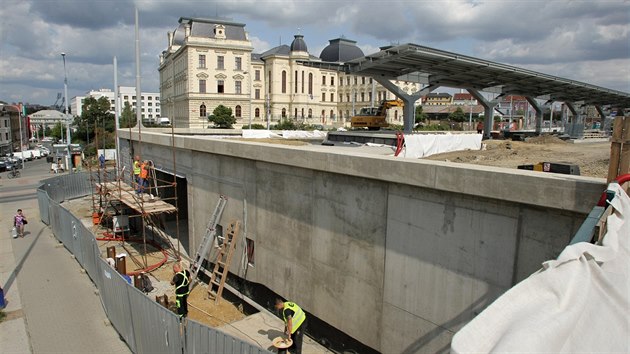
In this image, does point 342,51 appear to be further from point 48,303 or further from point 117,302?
point 117,302

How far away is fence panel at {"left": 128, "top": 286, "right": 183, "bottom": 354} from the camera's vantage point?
7.99m

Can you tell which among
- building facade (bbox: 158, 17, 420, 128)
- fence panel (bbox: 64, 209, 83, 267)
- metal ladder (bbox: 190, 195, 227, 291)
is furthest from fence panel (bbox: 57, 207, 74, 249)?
building facade (bbox: 158, 17, 420, 128)

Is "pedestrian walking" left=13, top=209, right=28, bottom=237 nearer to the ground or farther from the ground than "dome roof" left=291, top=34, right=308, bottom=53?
nearer to the ground

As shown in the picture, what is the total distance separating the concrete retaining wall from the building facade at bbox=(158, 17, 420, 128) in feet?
189

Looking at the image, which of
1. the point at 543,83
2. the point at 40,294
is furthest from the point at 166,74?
the point at 40,294

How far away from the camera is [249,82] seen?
75.1m

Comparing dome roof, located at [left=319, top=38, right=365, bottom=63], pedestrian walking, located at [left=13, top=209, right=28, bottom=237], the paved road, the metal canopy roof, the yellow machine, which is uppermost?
dome roof, located at [left=319, top=38, right=365, bottom=63]

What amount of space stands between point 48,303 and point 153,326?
6229mm

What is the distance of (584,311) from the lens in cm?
290

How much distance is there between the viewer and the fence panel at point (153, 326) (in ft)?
26.2

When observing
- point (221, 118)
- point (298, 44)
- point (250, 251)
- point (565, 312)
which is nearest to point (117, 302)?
point (250, 251)

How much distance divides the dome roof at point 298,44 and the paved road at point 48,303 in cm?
8314

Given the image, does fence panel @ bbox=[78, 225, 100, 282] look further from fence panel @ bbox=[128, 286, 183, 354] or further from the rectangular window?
the rectangular window

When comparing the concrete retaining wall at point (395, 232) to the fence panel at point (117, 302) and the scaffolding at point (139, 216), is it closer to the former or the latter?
the fence panel at point (117, 302)
